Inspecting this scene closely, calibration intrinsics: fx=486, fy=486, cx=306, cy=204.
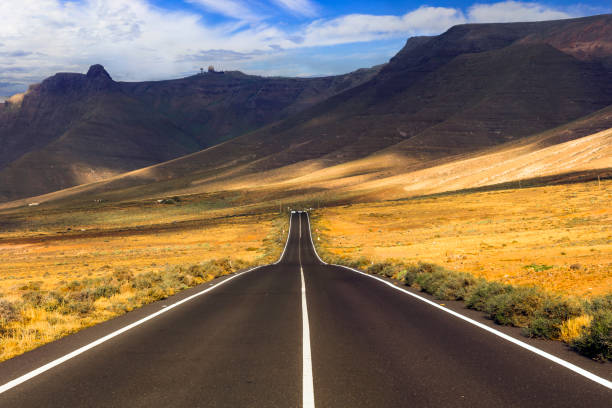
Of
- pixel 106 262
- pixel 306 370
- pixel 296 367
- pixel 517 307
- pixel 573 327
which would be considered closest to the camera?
pixel 306 370

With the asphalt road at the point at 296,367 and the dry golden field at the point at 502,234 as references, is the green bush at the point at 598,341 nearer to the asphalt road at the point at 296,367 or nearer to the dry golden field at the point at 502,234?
the asphalt road at the point at 296,367

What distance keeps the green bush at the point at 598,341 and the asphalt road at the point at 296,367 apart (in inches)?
29.8

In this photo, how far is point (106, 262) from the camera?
47062 mm

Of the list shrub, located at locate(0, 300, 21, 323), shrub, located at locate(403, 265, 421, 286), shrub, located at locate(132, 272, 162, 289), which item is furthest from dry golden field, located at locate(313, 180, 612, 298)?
shrub, located at locate(0, 300, 21, 323)

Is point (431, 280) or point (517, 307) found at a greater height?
point (517, 307)

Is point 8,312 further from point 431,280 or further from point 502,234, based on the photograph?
point 502,234

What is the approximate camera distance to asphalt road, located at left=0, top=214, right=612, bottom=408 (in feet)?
19.2

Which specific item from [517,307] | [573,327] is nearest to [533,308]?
[517,307]

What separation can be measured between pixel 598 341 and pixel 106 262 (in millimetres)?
46419

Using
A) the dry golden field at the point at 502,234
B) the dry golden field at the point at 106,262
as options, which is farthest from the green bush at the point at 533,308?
the dry golden field at the point at 106,262

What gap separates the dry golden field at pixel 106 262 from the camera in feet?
→ 36.9

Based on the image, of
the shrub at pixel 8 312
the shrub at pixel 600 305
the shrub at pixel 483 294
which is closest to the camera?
the shrub at pixel 600 305

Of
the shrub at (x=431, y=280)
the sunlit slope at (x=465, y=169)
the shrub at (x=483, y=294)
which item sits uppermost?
the sunlit slope at (x=465, y=169)

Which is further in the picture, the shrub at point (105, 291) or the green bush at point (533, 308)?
the shrub at point (105, 291)
